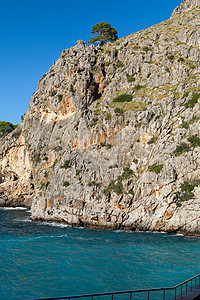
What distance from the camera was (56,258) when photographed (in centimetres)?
3095

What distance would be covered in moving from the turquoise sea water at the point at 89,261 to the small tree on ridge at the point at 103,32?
6779cm

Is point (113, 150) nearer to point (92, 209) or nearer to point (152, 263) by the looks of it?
point (92, 209)

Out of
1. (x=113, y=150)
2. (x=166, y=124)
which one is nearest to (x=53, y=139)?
(x=113, y=150)

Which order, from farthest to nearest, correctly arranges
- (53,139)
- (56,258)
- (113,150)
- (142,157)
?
(53,139)
(113,150)
(142,157)
(56,258)

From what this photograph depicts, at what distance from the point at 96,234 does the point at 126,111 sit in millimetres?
26076

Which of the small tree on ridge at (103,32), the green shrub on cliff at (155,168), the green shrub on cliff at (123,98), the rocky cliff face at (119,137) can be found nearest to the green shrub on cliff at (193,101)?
the rocky cliff face at (119,137)

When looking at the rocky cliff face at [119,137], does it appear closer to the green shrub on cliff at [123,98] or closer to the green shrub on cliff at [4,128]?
the green shrub on cliff at [123,98]

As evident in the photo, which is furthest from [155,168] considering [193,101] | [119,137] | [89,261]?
[89,261]

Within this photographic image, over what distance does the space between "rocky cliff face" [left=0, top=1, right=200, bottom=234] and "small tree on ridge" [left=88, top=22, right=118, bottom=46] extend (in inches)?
513

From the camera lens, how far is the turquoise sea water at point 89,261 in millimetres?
23109

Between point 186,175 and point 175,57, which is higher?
point 175,57

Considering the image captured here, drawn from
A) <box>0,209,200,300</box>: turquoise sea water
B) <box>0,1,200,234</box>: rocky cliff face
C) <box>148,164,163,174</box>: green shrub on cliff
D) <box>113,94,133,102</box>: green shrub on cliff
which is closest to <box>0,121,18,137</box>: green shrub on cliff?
<box>0,1,200,234</box>: rocky cliff face

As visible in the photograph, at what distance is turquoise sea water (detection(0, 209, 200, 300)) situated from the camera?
23.1 meters

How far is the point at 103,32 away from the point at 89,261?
81.6 metres
